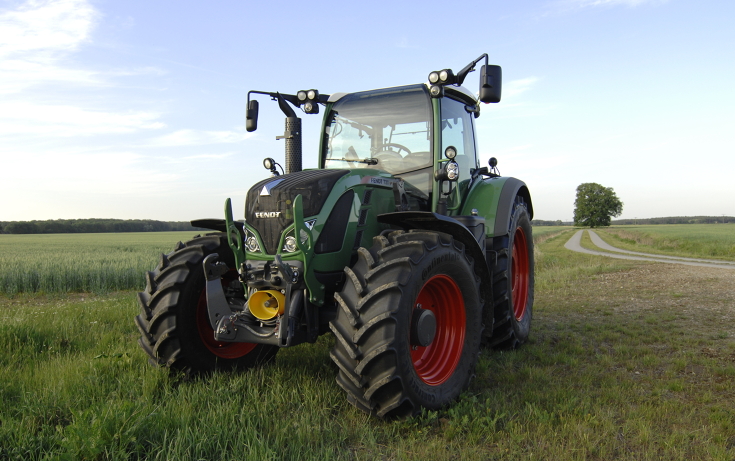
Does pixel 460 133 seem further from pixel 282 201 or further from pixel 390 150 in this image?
pixel 282 201

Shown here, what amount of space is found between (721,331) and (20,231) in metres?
54.7

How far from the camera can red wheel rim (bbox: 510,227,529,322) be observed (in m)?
6.05

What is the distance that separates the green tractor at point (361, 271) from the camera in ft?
9.75

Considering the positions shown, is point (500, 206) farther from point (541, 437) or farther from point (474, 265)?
point (541, 437)

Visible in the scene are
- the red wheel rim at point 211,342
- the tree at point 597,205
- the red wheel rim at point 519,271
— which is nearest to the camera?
the red wheel rim at point 211,342

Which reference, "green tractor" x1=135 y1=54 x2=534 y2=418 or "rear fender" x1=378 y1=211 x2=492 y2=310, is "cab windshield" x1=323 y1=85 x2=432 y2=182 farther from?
"rear fender" x1=378 y1=211 x2=492 y2=310

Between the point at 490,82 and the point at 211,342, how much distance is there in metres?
3.07

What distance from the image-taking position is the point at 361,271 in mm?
3092

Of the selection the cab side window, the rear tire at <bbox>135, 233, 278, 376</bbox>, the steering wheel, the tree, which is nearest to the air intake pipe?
the steering wheel

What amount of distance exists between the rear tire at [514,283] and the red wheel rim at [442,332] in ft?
3.76

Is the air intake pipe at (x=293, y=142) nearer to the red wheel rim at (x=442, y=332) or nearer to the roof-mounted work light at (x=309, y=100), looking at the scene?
the roof-mounted work light at (x=309, y=100)

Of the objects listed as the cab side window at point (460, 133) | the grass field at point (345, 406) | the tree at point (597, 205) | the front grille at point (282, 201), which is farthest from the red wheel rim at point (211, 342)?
the tree at point (597, 205)

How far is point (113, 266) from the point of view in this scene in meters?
11.7

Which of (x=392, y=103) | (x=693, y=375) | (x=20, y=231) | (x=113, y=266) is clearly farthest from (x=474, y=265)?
(x=20, y=231)
